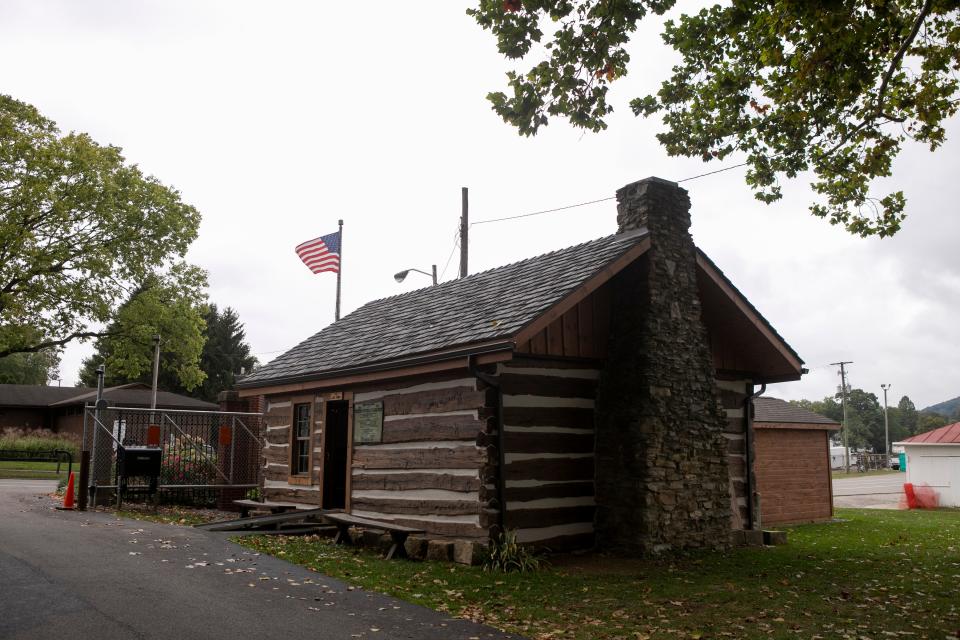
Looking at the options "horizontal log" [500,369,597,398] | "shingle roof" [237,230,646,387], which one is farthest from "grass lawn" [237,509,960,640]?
"shingle roof" [237,230,646,387]

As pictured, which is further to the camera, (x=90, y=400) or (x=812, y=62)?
(x=90, y=400)

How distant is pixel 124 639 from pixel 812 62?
9089mm

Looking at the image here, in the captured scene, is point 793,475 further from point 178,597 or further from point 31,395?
point 31,395

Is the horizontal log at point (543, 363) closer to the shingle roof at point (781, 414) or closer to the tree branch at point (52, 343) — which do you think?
the shingle roof at point (781, 414)

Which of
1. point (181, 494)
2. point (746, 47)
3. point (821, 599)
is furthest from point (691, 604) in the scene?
point (181, 494)

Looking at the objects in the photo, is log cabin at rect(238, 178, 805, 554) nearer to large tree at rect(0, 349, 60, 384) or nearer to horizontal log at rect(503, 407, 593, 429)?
horizontal log at rect(503, 407, 593, 429)

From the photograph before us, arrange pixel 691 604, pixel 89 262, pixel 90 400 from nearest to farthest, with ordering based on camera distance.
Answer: pixel 691 604, pixel 89 262, pixel 90 400

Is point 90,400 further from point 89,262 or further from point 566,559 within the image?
point 566,559

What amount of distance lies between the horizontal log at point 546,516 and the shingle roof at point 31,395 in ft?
146

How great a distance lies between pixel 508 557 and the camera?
1009cm

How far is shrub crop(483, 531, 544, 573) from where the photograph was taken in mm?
10000

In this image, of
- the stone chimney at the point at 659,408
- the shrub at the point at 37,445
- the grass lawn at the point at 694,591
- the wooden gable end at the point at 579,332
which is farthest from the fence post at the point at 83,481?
the shrub at the point at 37,445

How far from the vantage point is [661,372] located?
1159 centimetres

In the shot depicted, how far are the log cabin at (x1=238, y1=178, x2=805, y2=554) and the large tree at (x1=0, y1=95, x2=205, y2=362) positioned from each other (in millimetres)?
18820
